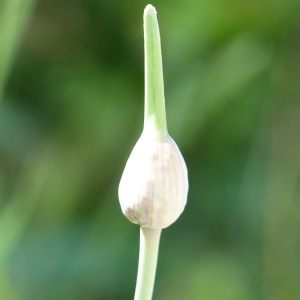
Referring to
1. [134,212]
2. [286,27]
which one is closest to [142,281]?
[134,212]

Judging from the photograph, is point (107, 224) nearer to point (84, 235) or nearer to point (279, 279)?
point (84, 235)

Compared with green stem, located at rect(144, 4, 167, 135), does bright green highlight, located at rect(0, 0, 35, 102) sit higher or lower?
higher

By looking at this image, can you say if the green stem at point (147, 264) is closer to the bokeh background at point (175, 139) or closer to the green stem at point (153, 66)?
the green stem at point (153, 66)

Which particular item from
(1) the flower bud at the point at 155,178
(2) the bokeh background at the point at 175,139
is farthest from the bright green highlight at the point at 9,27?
(1) the flower bud at the point at 155,178

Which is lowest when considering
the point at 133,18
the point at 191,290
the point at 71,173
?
the point at 191,290

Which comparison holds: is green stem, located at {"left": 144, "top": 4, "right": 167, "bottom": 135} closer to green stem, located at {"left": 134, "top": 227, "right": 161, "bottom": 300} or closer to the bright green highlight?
green stem, located at {"left": 134, "top": 227, "right": 161, "bottom": 300}

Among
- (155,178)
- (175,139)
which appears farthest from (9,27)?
(155,178)

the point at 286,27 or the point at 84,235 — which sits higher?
the point at 286,27

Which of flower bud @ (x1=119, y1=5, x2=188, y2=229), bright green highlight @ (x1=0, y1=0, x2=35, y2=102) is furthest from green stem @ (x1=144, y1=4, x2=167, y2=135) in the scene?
bright green highlight @ (x1=0, y1=0, x2=35, y2=102)
